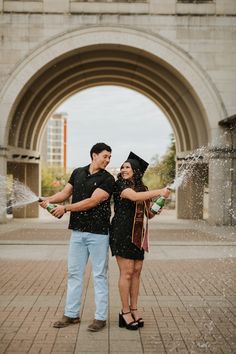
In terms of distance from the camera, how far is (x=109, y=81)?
31.2 meters

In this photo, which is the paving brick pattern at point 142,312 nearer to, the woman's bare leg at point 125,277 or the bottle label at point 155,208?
the woman's bare leg at point 125,277

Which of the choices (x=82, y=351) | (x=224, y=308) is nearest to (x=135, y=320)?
(x=82, y=351)

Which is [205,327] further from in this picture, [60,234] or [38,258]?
[60,234]

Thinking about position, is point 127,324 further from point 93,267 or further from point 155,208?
point 155,208

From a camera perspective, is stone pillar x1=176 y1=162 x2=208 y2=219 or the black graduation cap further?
stone pillar x1=176 y1=162 x2=208 y2=219

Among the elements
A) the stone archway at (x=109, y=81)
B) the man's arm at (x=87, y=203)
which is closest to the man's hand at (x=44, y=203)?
the man's arm at (x=87, y=203)

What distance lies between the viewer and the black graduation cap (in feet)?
21.3

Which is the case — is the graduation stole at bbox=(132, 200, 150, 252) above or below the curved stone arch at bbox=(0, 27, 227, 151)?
below

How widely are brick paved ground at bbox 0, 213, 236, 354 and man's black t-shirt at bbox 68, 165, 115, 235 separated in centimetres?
114

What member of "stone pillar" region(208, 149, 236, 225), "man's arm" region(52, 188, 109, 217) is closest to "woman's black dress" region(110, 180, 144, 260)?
"man's arm" region(52, 188, 109, 217)

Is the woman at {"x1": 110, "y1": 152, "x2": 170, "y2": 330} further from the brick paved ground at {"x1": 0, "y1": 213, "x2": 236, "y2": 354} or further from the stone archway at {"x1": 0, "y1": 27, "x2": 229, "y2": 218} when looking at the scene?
the stone archway at {"x1": 0, "y1": 27, "x2": 229, "y2": 218}

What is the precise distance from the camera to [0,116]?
22203mm

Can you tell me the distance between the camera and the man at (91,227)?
6.32m

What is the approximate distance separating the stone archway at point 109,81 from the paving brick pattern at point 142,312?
12.8 meters
